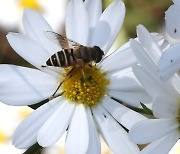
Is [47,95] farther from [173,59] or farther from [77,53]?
[173,59]

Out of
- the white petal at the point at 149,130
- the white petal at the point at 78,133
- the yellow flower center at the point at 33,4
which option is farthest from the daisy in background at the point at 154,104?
the yellow flower center at the point at 33,4

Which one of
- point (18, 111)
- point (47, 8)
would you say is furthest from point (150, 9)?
point (18, 111)

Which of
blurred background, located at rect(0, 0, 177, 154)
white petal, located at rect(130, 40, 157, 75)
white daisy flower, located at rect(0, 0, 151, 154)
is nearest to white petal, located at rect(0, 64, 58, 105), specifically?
white daisy flower, located at rect(0, 0, 151, 154)

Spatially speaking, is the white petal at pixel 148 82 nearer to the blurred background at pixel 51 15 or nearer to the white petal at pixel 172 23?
the white petal at pixel 172 23

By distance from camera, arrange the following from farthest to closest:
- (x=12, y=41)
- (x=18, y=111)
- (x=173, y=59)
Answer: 1. (x=18, y=111)
2. (x=12, y=41)
3. (x=173, y=59)

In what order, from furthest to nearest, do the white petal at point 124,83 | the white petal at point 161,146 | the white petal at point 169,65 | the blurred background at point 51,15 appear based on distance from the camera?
1. the blurred background at point 51,15
2. the white petal at point 124,83
3. the white petal at point 161,146
4. the white petal at point 169,65

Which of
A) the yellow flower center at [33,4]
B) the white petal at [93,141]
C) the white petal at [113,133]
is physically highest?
the white petal at [113,133]
